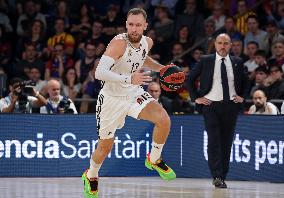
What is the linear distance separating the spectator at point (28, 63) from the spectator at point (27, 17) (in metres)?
1.11

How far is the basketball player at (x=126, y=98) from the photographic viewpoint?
12.1m

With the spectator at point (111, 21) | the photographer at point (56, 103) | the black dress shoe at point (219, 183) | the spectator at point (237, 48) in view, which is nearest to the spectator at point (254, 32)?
the spectator at point (237, 48)

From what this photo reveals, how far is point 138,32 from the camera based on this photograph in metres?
12.2

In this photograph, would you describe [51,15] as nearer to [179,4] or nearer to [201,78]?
[179,4]

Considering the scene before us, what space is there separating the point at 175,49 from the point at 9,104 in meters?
4.67

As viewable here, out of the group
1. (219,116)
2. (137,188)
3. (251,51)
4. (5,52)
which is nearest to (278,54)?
(251,51)

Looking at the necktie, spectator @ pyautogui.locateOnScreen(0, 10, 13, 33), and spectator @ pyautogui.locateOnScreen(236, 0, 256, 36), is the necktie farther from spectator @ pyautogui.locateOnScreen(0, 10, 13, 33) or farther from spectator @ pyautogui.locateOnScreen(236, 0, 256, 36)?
spectator @ pyautogui.locateOnScreen(0, 10, 13, 33)

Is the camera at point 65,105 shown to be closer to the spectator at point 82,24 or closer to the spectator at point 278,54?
the spectator at point 278,54

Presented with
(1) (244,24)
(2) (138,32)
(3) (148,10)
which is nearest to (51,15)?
(3) (148,10)

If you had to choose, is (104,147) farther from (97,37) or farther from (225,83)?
(97,37)

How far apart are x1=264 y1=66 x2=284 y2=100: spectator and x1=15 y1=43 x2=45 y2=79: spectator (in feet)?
15.9

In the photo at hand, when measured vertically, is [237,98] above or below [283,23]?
below

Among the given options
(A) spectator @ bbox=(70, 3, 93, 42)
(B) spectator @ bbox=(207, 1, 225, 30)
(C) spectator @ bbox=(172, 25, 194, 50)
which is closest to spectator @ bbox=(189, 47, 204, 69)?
(C) spectator @ bbox=(172, 25, 194, 50)

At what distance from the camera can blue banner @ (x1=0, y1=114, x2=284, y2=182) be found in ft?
51.9
